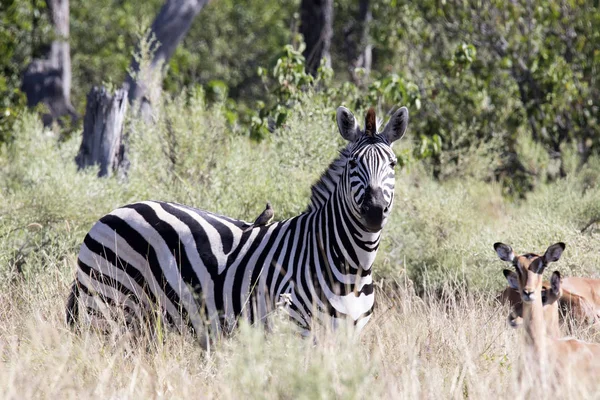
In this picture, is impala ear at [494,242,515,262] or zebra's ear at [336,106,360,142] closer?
impala ear at [494,242,515,262]

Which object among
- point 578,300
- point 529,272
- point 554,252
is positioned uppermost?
point 554,252

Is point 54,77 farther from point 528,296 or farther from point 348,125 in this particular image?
point 528,296

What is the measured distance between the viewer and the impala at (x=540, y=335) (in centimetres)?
449

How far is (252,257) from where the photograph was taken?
5.34 meters

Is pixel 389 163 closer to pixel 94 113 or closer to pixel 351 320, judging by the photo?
pixel 351 320

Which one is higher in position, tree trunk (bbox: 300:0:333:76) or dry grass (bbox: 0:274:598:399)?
tree trunk (bbox: 300:0:333:76)

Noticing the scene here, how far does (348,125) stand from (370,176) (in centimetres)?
63

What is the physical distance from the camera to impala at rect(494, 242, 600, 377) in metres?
4.49

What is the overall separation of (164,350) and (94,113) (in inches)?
249

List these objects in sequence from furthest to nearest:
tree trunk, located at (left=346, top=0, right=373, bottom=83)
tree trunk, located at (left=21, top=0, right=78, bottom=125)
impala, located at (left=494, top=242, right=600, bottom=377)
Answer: tree trunk, located at (left=346, top=0, right=373, bottom=83), tree trunk, located at (left=21, top=0, right=78, bottom=125), impala, located at (left=494, top=242, right=600, bottom=377)

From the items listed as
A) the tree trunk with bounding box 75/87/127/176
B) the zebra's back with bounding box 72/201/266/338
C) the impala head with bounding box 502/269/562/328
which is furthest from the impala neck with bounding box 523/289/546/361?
the tree trunk with bounding box 75/87/127/176

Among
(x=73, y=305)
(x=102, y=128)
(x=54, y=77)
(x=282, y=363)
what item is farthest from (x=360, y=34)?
(x=282, y=363)

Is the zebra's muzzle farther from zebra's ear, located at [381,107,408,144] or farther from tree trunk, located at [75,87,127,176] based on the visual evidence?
tree trunk, located at [75,87,127,176]

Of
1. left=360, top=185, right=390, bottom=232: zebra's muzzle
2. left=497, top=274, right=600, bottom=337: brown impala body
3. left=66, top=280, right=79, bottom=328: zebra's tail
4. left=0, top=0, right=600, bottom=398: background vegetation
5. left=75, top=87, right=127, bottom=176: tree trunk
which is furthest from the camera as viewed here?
left=75, top=87, right=127, bottom=176: tree trunk
